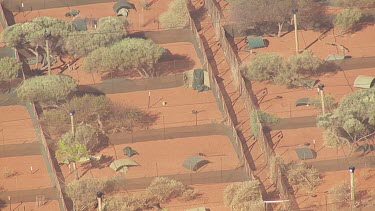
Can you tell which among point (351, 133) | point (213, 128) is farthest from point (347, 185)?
point (213, 128)

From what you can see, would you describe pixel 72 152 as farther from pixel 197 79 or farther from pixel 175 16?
pixel 175 16

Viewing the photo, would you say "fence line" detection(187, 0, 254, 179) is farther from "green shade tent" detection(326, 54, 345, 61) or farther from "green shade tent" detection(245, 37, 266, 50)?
"green shade tent" detection(326, 54, 345, 61)

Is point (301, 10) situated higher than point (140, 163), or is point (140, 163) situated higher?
point (301, 10)

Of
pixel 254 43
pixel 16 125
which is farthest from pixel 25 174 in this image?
pixel 254 43

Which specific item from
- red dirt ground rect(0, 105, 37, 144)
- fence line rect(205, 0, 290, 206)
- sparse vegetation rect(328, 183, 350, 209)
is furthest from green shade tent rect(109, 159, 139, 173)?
sparse vegetation rect(328, 183, 350, 209)

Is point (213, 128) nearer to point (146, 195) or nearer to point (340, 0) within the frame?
point (146, 195)

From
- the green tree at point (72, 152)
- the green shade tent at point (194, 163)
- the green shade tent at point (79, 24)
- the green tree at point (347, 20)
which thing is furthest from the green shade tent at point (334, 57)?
the green tree at point (72, 152)
